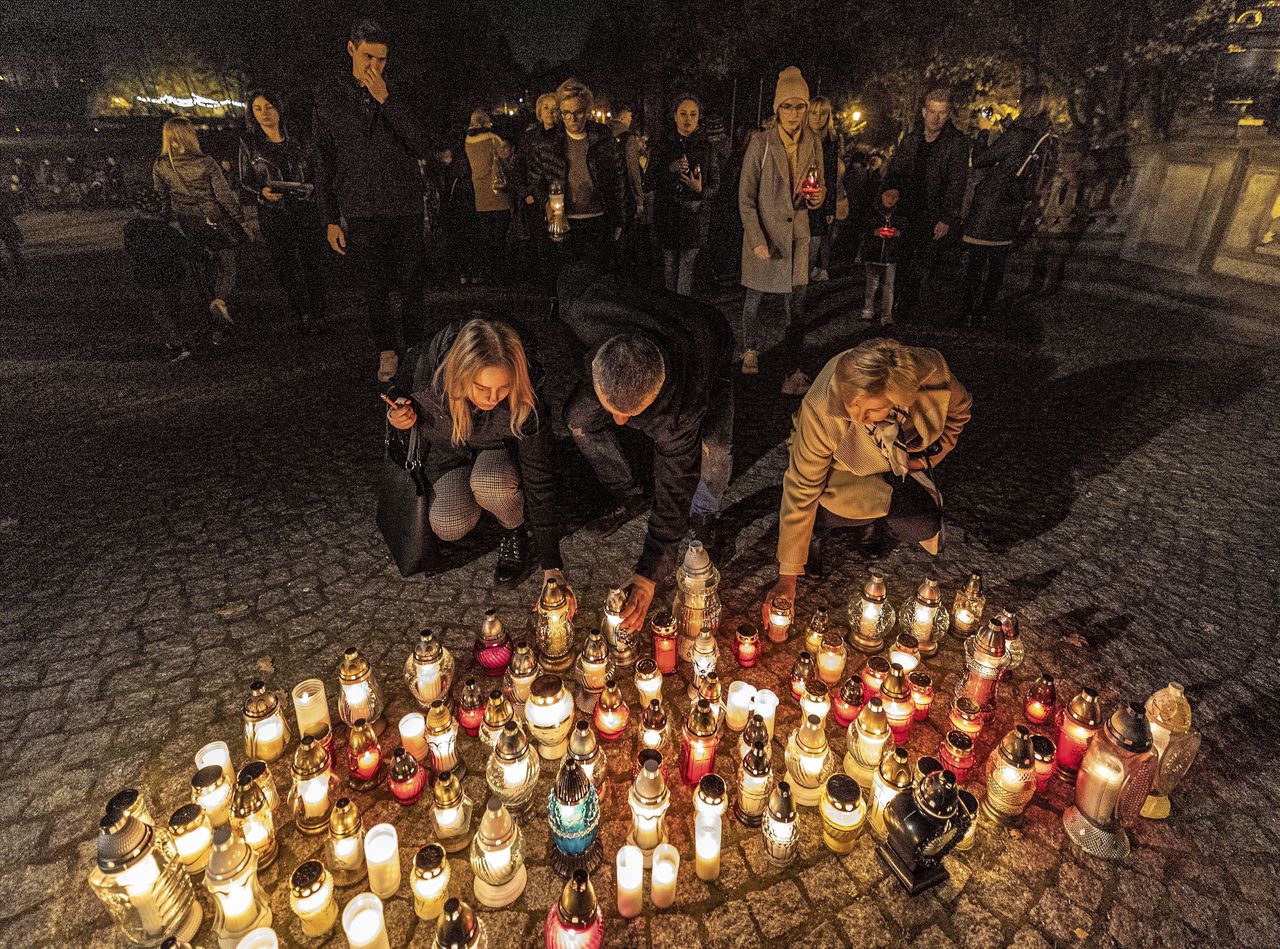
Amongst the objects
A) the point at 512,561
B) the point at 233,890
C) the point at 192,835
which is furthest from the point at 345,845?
the point at 512,561

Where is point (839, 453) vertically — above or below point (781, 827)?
above

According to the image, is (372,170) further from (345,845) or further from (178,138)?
(345,845)

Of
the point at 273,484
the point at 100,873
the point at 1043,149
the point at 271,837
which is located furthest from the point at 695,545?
the point at 1043,149

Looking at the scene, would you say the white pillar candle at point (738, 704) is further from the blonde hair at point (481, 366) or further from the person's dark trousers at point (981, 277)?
the person's dark trousers at point (981, 277)

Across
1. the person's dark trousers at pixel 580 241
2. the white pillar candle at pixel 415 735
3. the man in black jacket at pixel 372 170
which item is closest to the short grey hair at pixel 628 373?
the white pillar candle at pixel 415 735

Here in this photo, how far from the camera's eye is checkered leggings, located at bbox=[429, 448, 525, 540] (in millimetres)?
4910

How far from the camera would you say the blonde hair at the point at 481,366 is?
3.98m

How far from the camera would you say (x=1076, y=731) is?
3500 millimetres

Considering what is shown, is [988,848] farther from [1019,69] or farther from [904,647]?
[1019,69]

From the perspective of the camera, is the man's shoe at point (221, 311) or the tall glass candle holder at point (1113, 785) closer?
the tall glass candle holder at point (1113, 785)

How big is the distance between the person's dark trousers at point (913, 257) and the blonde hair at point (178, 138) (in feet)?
32.9

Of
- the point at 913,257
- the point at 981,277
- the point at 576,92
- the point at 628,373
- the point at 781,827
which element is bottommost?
the point at 781,827

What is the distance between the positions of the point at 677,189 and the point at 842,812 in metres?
8.74

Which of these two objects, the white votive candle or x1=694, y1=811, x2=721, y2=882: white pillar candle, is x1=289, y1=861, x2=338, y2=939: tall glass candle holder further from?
x1=694, y1=811, x2=721, y2=882: white pillar candle
